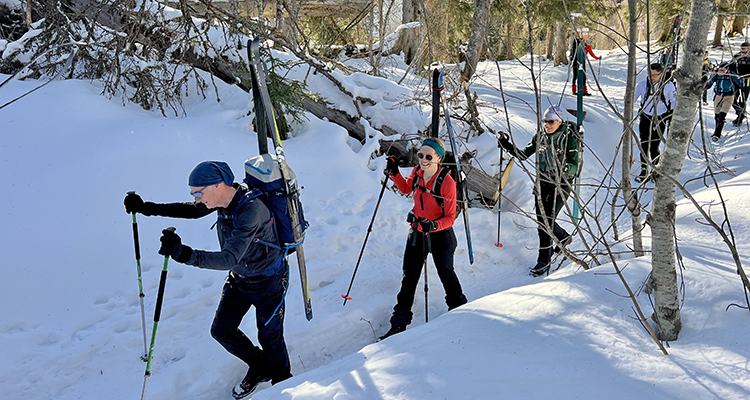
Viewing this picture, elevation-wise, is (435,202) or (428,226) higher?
(435,202)

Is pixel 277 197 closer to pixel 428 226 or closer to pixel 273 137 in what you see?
pixel 273 137

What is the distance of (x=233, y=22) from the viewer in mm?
7086

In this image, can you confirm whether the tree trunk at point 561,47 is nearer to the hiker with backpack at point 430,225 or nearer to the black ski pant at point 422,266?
the hiker with backpack at point 430,225

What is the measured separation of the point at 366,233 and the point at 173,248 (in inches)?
130

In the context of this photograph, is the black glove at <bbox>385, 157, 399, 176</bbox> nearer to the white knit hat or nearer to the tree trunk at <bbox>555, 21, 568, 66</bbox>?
the white knit hat

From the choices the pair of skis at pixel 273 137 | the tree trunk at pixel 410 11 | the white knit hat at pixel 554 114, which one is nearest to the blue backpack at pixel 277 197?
the pair of skis at pixel 273 137

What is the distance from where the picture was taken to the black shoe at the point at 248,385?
12.3ft

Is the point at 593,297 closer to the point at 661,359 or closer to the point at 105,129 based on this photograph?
the point at 661,359

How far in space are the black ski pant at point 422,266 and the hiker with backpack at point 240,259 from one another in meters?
1.31

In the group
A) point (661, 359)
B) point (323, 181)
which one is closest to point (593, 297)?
point (661, 359)

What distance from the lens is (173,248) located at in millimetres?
2945

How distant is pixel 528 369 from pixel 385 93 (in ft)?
22.3

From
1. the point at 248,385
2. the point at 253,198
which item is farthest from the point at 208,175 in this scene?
the point at 248,385

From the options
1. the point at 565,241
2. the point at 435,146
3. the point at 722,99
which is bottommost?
the point at 565,241
